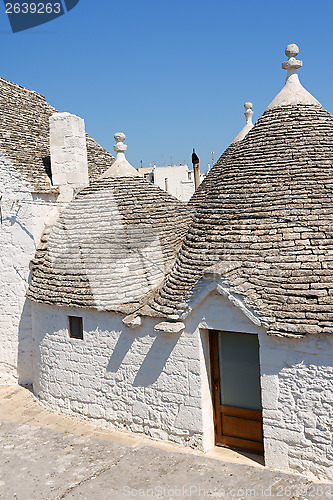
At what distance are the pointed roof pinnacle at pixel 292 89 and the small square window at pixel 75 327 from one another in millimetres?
5788

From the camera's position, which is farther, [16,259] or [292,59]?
[16,259]

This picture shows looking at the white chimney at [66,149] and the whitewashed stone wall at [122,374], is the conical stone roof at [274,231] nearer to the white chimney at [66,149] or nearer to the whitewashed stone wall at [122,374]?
the whitewashed stone wall at [122,374]

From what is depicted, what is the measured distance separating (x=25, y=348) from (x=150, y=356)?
4557 millimetres

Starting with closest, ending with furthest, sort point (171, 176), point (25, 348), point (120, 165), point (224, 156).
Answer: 1. point (120, 165)
2. point (25, 348)
3. point (224, 156)
4. point (171, 176)

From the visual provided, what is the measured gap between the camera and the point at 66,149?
12.5 meters

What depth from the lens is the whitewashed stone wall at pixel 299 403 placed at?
283 inches

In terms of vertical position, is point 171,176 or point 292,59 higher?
point 171,176

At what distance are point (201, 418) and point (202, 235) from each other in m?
3.21

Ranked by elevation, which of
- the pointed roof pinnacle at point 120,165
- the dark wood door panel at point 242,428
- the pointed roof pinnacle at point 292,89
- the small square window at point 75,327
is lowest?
the dark wood door panel at point 242,428

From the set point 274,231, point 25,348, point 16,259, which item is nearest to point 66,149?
point 16,259

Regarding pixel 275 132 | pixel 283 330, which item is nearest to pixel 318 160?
pixel 275 132

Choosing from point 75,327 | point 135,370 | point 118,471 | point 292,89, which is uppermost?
point 292,89

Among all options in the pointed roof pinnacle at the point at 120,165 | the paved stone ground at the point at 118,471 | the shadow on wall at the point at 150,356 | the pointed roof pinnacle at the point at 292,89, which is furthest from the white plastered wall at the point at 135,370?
the pointed roof pinnacle at the point at 292,89

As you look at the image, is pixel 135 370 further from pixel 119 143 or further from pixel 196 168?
pixel 196 168
